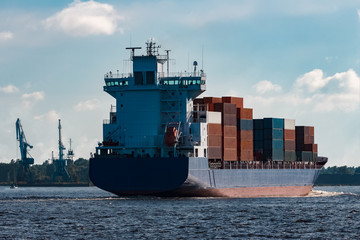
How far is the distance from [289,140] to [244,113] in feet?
36.6

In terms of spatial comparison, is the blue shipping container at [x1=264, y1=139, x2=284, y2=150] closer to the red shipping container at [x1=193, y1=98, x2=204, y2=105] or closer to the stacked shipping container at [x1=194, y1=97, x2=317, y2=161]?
the stacked shipping container at [x1=194, y1=97, x2=317, y2=161]

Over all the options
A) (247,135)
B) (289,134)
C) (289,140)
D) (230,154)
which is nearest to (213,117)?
(230,154)

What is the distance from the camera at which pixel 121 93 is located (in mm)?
85000

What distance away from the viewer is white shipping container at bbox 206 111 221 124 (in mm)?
85525

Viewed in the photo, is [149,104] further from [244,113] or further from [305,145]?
[305,145]

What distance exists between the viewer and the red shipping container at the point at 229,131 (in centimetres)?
8838

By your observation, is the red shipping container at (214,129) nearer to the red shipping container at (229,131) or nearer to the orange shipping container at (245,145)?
the red shipping container at (229,131)

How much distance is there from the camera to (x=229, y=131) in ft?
292

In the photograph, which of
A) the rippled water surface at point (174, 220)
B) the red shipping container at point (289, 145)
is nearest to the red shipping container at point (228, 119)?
the rippled water surface at point (174, 220)

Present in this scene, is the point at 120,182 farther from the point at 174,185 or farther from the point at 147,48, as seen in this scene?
the point at 147,48

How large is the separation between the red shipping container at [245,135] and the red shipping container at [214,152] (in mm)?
5916

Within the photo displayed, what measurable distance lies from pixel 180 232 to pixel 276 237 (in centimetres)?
607

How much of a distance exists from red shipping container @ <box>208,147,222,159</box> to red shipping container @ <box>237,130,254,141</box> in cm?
592

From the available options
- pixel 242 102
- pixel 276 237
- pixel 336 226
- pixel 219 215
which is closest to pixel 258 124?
pixel 242 102
